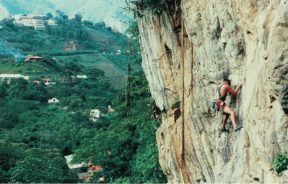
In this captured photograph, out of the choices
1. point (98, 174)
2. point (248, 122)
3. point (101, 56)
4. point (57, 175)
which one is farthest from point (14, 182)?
point (101, 56)

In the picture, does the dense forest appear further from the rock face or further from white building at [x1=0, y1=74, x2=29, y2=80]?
the rock face

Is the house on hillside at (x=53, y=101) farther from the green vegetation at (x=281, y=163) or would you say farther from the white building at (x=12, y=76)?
the green vegetation at (x=281, y=163)

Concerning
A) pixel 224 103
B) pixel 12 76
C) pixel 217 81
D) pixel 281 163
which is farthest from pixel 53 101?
pixel 281 163

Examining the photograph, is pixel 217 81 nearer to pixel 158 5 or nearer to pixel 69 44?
pixel 158 5

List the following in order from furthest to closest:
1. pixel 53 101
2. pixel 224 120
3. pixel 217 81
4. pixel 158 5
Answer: pixel 53 101, pixel 158 5, pixel 217 81, pixel 224 120

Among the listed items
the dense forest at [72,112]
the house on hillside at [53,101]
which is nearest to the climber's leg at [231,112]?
the dense forest at [72,112]

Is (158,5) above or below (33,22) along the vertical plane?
below

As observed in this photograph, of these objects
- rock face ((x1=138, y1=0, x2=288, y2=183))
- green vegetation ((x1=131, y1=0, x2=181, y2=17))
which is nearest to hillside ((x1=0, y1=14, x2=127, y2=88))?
green vegetation ((x1=131, y1=0, x2=181, y2=17))
